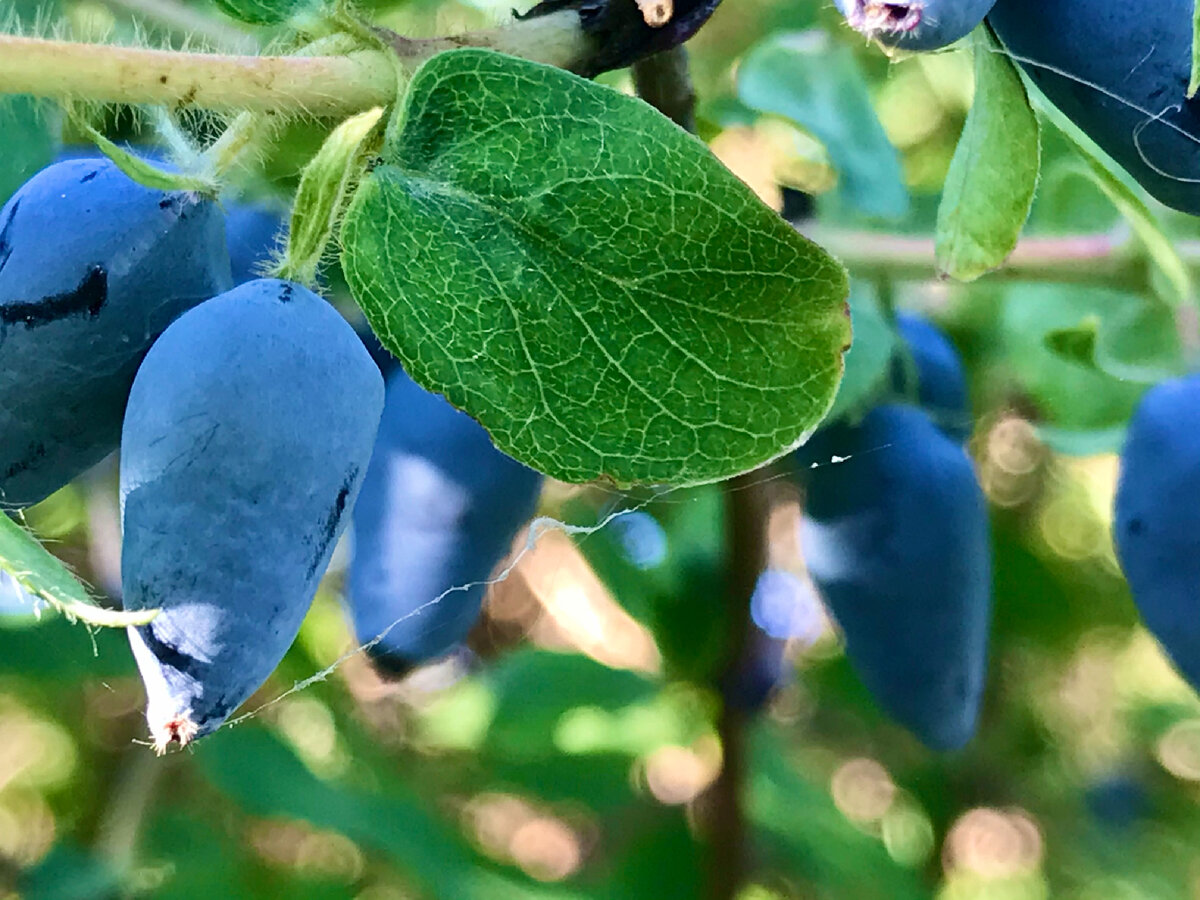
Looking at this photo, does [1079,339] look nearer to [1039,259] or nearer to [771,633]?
[1039,259]

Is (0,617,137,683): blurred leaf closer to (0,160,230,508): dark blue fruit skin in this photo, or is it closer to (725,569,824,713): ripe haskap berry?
(725,569,824,713): ripe haskap berry

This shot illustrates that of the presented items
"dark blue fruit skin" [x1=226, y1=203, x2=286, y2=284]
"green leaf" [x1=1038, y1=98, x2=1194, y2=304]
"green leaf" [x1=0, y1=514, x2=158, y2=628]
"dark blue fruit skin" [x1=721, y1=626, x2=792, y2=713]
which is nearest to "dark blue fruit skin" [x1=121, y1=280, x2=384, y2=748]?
"green leaf" [x1=0, y1=514, x2=158, y2=628]

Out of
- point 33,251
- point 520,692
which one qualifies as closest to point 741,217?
point 33,251

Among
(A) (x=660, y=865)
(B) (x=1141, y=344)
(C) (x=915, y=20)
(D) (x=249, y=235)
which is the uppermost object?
(C) (x=915, y=20)

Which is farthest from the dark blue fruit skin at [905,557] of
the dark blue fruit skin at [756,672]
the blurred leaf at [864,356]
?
the dark blue fruit skin at [756,672]

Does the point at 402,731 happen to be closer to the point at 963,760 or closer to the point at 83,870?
the point at 83,870

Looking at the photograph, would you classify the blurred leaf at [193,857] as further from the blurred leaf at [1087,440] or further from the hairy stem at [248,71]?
the hairy stem at [248,71]

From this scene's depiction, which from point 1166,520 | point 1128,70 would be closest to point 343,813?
point 1166,520
